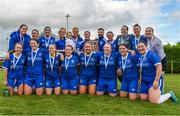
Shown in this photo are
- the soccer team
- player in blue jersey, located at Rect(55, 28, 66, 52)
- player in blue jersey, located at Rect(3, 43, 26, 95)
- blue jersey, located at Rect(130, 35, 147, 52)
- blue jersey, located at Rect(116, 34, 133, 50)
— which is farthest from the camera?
player in blue jersey, located at Rect(55, 28, 66, 52)

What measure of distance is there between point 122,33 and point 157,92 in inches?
92.9

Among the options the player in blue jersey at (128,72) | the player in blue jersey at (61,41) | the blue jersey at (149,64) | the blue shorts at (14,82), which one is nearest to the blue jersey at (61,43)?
the player in blue jersey at (61,41)

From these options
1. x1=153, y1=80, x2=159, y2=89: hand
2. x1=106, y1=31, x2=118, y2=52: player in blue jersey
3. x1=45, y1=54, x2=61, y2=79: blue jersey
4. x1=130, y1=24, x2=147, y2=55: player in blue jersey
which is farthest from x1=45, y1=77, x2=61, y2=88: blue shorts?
x1=153, y1=80, x2=159, y2=89: hand

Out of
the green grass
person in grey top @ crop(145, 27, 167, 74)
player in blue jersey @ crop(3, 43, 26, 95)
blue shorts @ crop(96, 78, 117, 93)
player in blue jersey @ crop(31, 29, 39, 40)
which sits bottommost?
the green grass

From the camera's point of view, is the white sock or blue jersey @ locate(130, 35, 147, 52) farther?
blue jersey @ locate(130, 35, 147, 52)

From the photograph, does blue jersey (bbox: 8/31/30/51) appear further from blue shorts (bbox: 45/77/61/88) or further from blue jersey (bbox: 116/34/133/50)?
blue jersey (bbox: 116/34/133/50)

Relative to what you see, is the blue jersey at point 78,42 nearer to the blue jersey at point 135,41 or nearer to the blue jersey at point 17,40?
the blue jersey at point 17,40

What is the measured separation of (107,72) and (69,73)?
1.13 m

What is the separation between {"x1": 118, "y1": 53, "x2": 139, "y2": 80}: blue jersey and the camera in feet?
33.5

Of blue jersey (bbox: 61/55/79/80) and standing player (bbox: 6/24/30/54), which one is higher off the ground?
standing player (bbox: 6/24/30/54)

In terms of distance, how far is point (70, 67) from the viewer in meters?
10.7

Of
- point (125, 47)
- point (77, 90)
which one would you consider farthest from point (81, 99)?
point (125, 47)

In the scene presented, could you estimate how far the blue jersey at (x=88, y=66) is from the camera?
1076 cm

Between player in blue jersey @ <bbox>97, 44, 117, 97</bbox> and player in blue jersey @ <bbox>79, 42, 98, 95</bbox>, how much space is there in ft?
0.64
